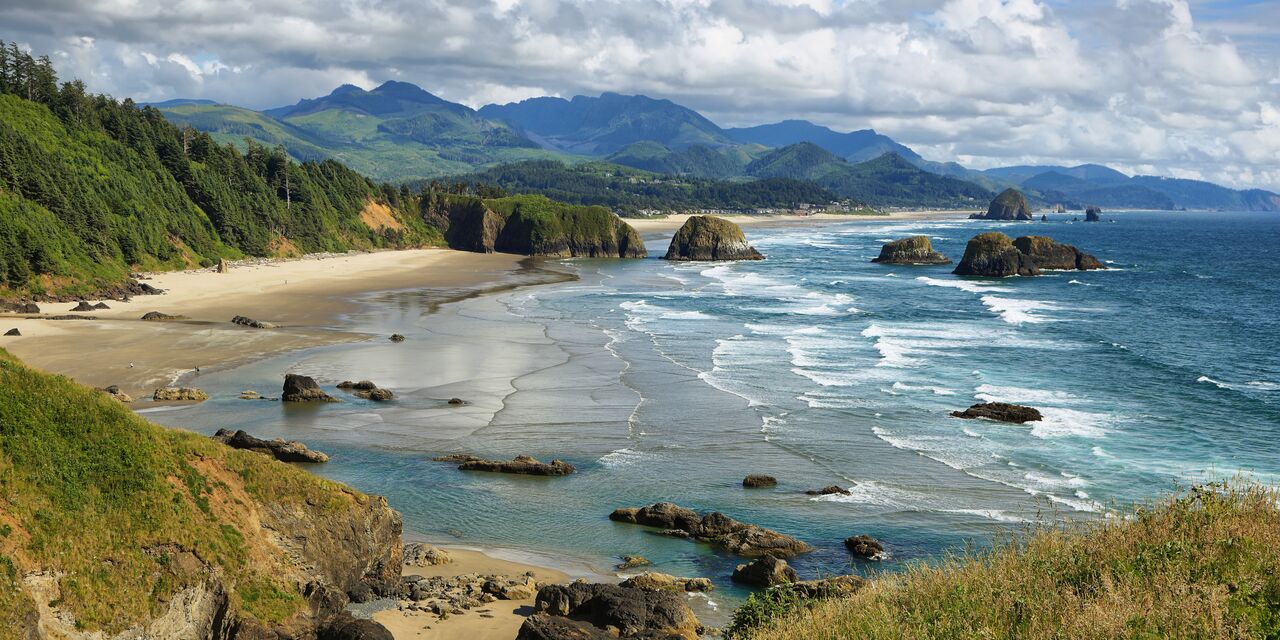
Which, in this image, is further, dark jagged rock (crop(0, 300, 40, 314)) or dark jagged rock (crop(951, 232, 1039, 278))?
dark jagged rock (crop(951, 232, 1039, 278))

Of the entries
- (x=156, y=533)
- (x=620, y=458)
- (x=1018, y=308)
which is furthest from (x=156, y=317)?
(x=1018, y=308)

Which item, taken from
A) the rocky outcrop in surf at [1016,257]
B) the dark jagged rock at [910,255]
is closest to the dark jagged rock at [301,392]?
the rocky outcrop in surf at [1016,257]

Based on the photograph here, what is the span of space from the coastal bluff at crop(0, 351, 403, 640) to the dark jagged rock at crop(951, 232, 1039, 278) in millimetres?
103294

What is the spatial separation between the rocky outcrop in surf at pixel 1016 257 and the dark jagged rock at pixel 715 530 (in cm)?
9372

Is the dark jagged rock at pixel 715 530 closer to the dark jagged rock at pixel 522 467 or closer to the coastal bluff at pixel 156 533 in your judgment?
the dark jagged rock at pixel 522 467

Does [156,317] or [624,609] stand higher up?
[156,317]

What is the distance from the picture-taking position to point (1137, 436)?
39.5 metres

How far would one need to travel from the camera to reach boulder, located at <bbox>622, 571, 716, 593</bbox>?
2423cm

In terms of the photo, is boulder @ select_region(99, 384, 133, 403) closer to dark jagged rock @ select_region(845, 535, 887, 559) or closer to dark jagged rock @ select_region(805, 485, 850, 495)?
dark jagged rock @ select_region(805, 485, 850, 495)

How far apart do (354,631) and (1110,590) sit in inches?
539

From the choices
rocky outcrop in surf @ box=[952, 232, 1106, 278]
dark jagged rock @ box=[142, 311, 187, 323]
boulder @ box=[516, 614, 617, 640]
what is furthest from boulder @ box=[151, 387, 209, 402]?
rocky outcrop in surf @ box=[952, 232, 1106, 278]

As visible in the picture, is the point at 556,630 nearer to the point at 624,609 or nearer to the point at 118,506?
the point at 624,609

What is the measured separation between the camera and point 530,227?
158750 mm

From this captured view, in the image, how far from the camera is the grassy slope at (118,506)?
17.2 meters
